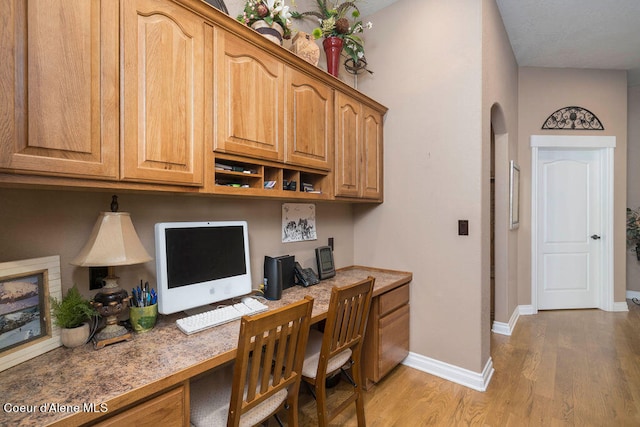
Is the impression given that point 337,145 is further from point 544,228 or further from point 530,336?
point 544,228

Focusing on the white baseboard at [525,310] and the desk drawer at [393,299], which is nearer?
the desk drawer at [393,299]

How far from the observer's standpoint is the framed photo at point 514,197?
3.22 meters

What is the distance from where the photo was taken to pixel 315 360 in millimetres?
1656

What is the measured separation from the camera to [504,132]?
3152 mm

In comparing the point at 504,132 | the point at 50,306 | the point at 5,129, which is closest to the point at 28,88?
the point at 5,129

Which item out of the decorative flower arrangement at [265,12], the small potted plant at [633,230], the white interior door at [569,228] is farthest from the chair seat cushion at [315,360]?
the small potted plant at [633,230]

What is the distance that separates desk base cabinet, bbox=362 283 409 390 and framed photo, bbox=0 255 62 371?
172cm

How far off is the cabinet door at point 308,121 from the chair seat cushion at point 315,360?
110cm

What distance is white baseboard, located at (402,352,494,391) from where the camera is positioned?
2.19m

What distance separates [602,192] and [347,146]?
3814mm

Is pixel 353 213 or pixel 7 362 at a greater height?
pixel 353 213

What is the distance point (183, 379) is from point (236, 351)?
8.1 inches

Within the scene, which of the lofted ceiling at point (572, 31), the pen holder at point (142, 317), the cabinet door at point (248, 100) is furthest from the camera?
the lofted ceiling at point (572, 31)

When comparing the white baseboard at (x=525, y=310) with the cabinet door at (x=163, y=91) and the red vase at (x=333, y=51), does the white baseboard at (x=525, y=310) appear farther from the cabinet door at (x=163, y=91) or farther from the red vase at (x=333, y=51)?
the cabinet door at (x=163, y=91)
